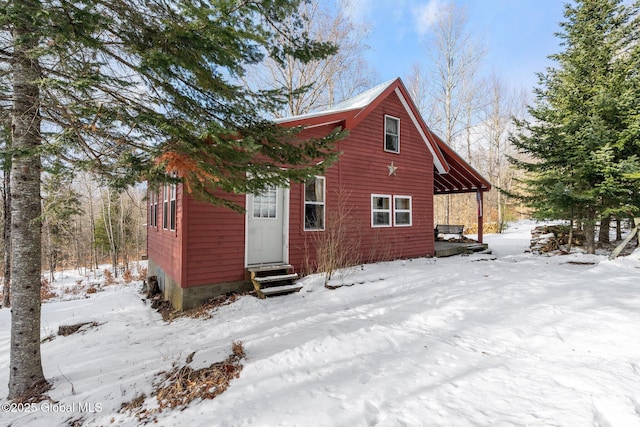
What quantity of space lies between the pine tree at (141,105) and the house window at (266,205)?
10.6 feet

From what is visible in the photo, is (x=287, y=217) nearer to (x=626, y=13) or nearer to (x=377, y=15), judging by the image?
(x=626, y=13)

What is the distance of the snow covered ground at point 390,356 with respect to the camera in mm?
2572

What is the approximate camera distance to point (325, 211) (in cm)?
797

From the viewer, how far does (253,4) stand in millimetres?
2951

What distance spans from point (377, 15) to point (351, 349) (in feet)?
57.8

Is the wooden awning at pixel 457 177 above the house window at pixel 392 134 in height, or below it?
below

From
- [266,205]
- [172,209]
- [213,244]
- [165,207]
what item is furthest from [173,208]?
[266,205]

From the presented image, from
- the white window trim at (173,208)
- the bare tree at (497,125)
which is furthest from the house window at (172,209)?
the bare tree at (497,125)

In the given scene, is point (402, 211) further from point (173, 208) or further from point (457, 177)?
point (173, 208)

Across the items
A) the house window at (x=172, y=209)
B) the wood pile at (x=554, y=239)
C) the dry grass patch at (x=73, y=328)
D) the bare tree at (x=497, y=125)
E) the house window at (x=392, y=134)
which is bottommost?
the dry grass patch at (x=73, y=328)

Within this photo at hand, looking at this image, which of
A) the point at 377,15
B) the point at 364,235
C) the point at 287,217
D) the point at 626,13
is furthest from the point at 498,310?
the point at 377,15

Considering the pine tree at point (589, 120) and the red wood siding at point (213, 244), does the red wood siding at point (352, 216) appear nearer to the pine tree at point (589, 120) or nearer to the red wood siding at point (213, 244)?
the red wood siding at point (213, 244)

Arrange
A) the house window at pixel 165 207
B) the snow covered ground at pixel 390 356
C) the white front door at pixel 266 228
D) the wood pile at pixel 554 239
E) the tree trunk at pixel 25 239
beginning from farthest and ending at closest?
1. the wood pile at pixel 554 239
2. the house window at pixel 165 207
3. the white front door at pixel 266 228
4. the tree trunk at pixel 25 239
5. the snow covered ground at pixel 390 356

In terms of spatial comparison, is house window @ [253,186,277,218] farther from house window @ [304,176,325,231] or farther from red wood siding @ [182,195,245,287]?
house window @ [304,176,325,231]
